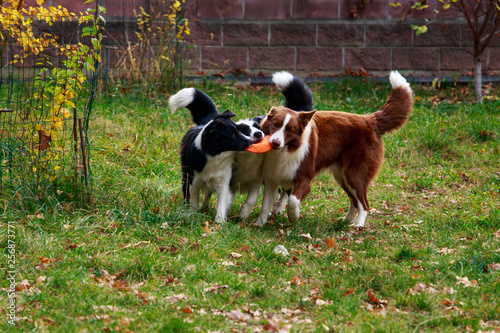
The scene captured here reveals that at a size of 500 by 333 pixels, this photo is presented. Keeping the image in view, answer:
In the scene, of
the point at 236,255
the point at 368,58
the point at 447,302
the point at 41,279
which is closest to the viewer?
the point at 447,302

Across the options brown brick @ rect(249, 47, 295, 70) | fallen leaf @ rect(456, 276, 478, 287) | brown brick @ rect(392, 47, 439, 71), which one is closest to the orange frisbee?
fallen leaf @ rect(456, 276, 478, 287)

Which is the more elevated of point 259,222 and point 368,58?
point 368,58

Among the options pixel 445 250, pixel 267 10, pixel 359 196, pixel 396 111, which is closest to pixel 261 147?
pixel 359 196

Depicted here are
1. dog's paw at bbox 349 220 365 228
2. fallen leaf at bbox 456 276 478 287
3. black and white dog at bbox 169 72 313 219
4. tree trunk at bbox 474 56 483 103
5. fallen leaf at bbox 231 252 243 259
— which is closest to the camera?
fallen leaf at bbox 456 276 478 287

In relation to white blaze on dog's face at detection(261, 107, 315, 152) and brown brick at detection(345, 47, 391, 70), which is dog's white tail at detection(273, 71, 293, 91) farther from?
brown brick at detection(345, 47, 391, 70)

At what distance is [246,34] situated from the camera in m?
10.8

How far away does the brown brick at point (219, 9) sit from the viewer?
10633 millimetres

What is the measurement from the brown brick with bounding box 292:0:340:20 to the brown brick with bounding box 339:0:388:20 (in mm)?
147

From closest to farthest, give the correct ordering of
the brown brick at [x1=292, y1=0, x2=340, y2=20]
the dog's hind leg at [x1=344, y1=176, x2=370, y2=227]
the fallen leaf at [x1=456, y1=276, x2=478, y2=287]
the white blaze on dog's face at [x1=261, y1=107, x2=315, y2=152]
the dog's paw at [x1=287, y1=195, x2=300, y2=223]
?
the fallen leaf at [x1=456, y1=276, x2=478, y2=287] → the white blaze on dog's face at [x1=261, y1=107, x2=315, y2=152] → the dog's paw at [x1=287, y1=195, x2=300, y2=223] → the dog's hind leg at [x1=344, y1=176, x2=370, y2=227] → the brown brick at [x1=292, y1=0, x2=340, y2=20]

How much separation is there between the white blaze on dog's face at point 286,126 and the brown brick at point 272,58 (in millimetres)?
5468

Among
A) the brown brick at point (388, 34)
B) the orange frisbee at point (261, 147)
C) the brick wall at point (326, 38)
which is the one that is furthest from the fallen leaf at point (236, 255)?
the brown brick at point (388, 34)

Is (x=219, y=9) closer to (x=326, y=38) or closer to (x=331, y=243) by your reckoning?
(x=326, y=38)

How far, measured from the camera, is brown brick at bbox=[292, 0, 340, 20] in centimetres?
1065

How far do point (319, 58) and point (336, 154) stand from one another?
5.17m
